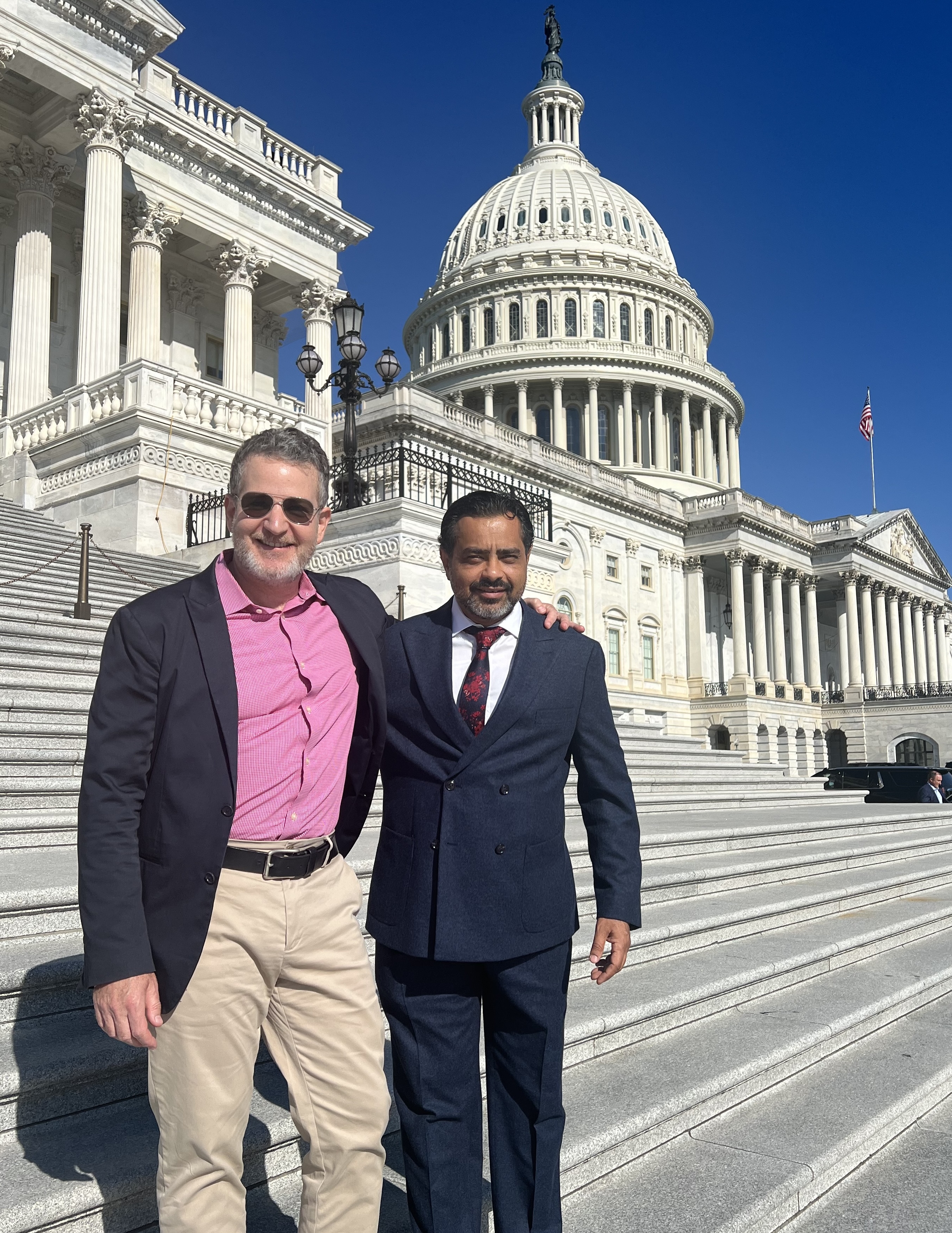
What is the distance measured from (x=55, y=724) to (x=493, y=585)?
5760 mm

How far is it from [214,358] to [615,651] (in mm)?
30980

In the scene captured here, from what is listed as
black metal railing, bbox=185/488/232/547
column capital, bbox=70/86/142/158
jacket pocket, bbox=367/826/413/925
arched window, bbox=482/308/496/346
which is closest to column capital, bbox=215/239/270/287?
column capital, bbox=70/86/142/158

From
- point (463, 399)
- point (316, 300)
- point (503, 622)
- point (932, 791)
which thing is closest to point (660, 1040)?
point (503, 622)

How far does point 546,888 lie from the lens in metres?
2.94

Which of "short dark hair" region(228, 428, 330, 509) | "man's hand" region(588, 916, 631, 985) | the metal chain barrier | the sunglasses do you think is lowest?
"man's hand" region(588, 916, 631, 985)

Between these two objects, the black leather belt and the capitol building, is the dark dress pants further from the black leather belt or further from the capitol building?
the capitol building

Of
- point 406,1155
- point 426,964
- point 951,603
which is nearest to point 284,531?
point 426,964

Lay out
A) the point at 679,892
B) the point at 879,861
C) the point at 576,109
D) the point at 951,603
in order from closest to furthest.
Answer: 1. the point at 679,892
2. the point at 879,861
3. the point at 951,603
4. the point at 576,109

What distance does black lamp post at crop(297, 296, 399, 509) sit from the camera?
55.0 ft

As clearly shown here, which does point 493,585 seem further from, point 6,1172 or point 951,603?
point 951,603

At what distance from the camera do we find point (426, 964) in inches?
113

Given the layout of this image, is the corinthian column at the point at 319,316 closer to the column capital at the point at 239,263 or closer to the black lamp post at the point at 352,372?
the column capital at the point at 239,263

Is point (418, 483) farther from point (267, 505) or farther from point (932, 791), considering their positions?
point (267, 505)

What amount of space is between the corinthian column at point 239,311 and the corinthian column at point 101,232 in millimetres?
4256
